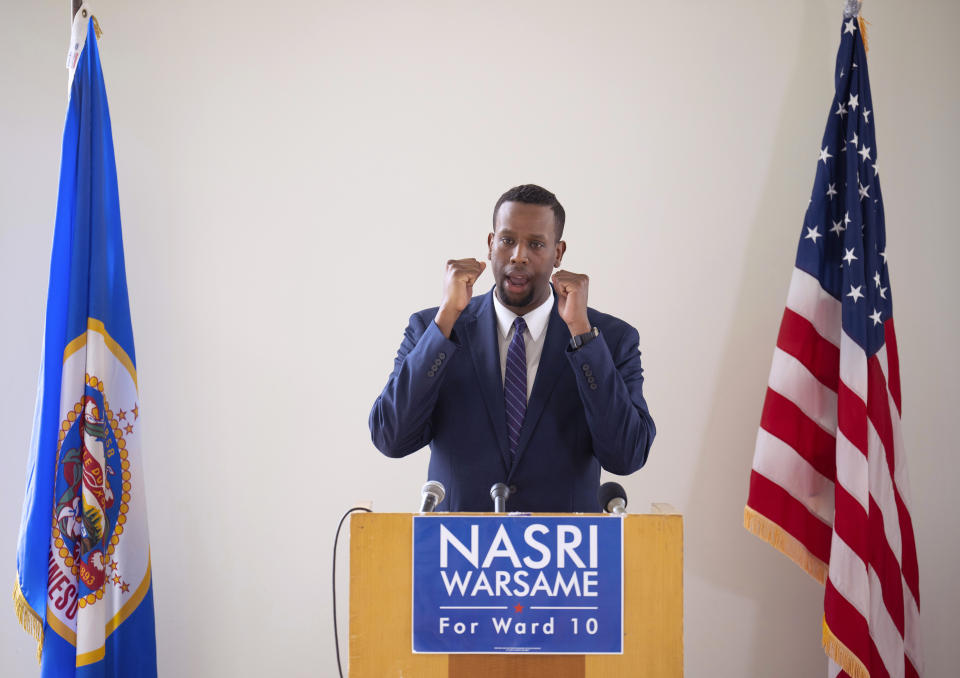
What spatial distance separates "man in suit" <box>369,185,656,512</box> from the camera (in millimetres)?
1848

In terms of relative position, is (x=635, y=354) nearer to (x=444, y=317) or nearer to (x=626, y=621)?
(x=444, y=317)

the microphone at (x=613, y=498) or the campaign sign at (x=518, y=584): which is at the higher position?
the microphone at (x=613, y=498)

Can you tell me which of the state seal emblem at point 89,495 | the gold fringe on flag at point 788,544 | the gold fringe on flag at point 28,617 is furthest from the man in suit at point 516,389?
the gold fringe on flag at point 28,617

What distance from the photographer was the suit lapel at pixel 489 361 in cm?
198

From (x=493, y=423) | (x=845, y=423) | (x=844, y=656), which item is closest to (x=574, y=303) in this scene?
(x=493, y=423)

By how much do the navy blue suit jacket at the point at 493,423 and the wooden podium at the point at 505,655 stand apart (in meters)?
0.50

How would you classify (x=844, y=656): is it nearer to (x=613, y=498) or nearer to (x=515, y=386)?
(x=515, y=386)

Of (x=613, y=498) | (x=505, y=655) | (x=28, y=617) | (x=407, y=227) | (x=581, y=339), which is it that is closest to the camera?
(x=505, y=655)

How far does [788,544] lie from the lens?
109 inches

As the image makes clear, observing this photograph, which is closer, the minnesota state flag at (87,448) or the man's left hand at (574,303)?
the man's left hand at (574,303)

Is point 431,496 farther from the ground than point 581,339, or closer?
closer

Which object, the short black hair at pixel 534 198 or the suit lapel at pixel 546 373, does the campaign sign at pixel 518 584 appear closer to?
the suit lapel at pixel 546 373

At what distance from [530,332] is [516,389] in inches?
6.8

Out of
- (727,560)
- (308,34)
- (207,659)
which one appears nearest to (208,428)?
(207,659)
